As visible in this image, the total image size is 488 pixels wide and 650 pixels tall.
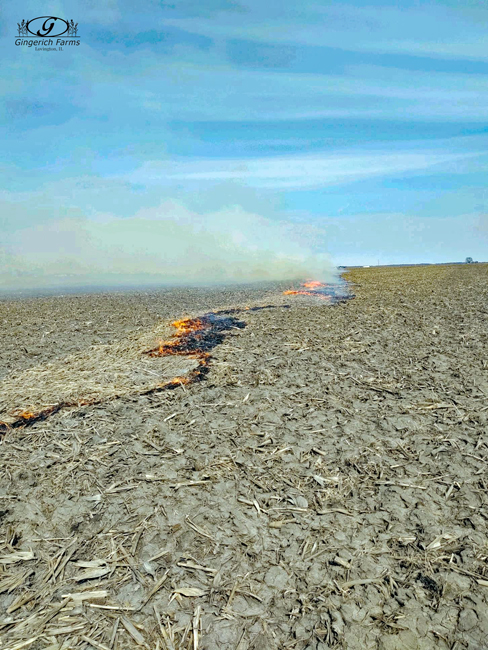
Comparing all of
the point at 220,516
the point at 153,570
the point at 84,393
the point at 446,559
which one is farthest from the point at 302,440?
the point at 84,393

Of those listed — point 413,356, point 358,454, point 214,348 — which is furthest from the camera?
point 214,348

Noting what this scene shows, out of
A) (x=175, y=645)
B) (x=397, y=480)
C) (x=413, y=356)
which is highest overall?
(x=413, y=356)

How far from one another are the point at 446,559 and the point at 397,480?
1.75m

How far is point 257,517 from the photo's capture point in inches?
263

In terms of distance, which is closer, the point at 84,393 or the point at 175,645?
the point at 175,645

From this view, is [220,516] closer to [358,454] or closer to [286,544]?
[286,544]

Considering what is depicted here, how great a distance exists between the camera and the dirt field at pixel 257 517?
199 inches

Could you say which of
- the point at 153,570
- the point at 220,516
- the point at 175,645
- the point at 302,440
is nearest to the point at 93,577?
the point at 153,570

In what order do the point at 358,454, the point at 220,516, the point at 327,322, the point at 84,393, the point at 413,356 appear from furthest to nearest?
the point at 327,322 < the point at 413,356 < the point at 84,393 < the point at 358,454 < the point at 220,516

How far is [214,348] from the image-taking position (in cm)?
1616

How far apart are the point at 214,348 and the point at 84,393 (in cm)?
577

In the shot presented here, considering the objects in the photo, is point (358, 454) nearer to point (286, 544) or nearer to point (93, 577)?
point (286, 544)

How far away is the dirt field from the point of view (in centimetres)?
506

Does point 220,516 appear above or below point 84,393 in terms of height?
below
